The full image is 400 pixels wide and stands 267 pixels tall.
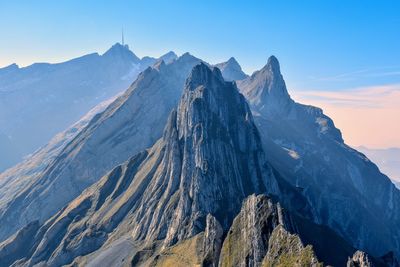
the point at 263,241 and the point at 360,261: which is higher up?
the point at 360,261

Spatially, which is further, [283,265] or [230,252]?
[230,252]

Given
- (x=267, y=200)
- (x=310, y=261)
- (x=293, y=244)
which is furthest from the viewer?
(x=267, y=200)

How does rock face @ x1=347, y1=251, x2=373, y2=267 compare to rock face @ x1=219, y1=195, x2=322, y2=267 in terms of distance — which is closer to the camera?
rock face @ x1=347, y1=251, x2=373, y2=267

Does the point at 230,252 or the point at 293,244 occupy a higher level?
the point at 293,244

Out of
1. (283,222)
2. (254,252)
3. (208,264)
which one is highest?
(283,222)

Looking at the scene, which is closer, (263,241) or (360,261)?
(360,261)

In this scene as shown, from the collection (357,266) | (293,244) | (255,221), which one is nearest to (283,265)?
(293,244)

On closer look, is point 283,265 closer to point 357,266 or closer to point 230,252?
point 357,266

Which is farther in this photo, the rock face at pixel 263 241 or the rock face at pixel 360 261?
the rock face at pixel 263 241
